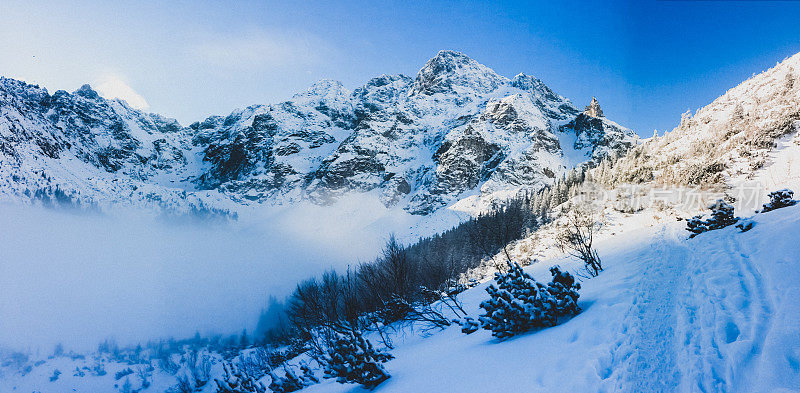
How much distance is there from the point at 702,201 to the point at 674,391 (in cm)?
3512

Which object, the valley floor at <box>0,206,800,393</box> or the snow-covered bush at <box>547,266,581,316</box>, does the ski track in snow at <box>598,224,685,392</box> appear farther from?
the snow-covered bush at <box>547,266,581,316</box>

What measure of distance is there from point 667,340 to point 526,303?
2.04m

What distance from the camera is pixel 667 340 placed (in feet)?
12.1

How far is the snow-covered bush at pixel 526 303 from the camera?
5.39m

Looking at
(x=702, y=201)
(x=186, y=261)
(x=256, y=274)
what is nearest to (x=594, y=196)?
(x=702, y=201)

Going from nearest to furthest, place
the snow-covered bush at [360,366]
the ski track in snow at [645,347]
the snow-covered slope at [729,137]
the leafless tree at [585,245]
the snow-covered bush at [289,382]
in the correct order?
the ski track in snow at [645,347] → the snow-covered bush at [360,366] → the leafless tree at [585,245] → the snow-covered bush at [289,382] → the snow-covered slope at [729,137]

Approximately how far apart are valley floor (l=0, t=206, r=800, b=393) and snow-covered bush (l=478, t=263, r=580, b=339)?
0.92 feet

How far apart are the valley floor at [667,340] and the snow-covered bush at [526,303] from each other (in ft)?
0.92

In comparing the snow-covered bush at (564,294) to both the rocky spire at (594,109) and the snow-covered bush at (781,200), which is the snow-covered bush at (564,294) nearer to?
the snow-covered bush at (781,200)

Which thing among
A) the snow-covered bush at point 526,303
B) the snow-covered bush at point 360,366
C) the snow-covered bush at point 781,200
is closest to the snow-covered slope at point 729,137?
the snow-covered bush at point 781,200

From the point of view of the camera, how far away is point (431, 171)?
180 meters

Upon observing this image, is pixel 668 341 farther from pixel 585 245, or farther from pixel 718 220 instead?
pixel 718 220

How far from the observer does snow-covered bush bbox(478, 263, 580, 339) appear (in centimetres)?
539

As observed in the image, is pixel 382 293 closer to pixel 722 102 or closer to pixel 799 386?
pixel 799 386
